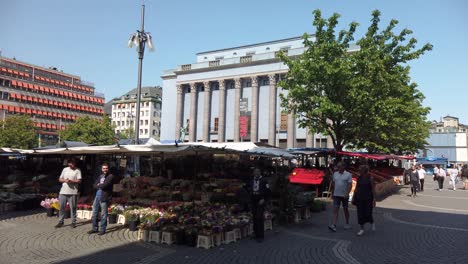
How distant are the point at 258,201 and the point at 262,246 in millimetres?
1201

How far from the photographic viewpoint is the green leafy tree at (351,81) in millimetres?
23219

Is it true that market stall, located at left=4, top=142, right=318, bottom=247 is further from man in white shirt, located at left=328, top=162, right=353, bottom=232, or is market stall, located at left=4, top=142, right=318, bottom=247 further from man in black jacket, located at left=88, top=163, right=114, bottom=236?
man in white shirt, located at left=328, top=162, right=353, bottom=232

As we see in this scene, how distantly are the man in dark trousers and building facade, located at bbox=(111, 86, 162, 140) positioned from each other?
10849cm

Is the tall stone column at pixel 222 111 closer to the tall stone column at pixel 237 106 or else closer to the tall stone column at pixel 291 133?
the tall stone column at pixel 237 106

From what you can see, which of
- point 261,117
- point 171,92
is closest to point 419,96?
point 261,117

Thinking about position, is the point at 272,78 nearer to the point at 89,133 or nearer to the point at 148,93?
the point at 89,133

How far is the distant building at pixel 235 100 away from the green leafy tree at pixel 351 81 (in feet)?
108

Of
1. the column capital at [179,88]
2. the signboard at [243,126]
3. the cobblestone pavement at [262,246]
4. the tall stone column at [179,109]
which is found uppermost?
the column capital at [179,88]

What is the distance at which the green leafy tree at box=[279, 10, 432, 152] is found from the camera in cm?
2322

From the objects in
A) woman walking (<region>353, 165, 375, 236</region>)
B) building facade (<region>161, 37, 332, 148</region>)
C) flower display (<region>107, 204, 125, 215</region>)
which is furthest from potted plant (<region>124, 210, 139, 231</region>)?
building facade (<region>161, 37, 332, 148</region>)

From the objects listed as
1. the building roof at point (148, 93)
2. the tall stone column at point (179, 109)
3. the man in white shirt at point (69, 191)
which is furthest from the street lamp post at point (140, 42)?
the building roof at point (148, 93)

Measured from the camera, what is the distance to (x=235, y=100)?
68250 millimetres

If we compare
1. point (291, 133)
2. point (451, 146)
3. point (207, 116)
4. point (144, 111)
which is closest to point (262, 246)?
point (291, 133)

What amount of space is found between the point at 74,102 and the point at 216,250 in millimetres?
96665
